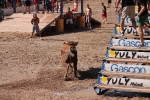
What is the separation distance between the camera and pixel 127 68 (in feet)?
32.5

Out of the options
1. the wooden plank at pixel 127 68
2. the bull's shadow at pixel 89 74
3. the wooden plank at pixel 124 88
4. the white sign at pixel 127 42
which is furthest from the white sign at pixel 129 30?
the wooden plank at pixel 124 88

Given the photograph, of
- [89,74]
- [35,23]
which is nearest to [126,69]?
[89,74]

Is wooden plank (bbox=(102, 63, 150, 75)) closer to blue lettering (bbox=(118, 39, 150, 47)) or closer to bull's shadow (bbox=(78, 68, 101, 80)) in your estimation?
blue lettering (bbox=(118, 39, 150, 47))

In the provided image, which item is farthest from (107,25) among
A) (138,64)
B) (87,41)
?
(138,64)

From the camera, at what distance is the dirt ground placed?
10.5 metres

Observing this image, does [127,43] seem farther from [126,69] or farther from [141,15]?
[126,69]

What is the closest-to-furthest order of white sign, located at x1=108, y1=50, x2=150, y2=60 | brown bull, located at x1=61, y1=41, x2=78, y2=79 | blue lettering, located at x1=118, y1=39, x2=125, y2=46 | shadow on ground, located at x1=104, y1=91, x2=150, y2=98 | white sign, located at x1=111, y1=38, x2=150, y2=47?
shadow on ground, located at x1=104, y1=91, x2=150, y2=98
white sign, located at x1=108, y1=50, x2=150, y2=60
white sign, located at x1=111, y1=38, x2=150, y2=47
blue lettering, located at x1=118, y1=39, x2=125, y2=46
brown bull, located at x1=61, y1=41, x2=78, y2=79

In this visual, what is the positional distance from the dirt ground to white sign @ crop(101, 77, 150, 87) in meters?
0.39

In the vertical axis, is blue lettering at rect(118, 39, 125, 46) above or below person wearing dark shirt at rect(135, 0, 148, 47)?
below

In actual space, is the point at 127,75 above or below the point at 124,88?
above

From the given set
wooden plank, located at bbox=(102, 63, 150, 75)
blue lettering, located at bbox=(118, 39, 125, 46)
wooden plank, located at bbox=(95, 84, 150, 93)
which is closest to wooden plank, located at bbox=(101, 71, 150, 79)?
wooden plank, located at bbox=(102, 63, 150, 75)

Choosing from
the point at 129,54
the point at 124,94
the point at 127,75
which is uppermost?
the point at 129,54

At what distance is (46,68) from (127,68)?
4356 mm

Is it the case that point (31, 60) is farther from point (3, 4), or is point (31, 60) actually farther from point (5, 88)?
point (3, 4)
